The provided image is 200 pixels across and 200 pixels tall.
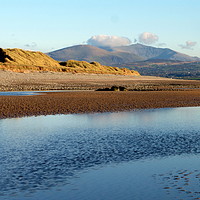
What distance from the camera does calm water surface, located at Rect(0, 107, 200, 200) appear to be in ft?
36.3

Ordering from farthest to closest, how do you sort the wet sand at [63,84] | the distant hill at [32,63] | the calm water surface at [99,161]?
the distant hill at [32,63]
the wet sand at [63,84]
the calm water surface at [99,161]

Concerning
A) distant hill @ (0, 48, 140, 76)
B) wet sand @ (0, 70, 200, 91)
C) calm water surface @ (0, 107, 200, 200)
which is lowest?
calm water surface @ (0, 107, 200, 200)

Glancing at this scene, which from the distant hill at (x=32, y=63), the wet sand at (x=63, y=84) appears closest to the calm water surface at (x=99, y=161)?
the wet sand at (x=63, y=84)

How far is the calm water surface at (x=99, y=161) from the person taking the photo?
11055 mm

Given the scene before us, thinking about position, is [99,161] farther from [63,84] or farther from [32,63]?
[32,63]

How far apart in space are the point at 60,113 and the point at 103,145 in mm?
14870

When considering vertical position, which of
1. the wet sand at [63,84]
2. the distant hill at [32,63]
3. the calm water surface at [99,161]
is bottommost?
the calm water surface at [99,161]

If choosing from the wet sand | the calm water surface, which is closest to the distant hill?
the wet sand

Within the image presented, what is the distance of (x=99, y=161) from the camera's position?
14672 mm

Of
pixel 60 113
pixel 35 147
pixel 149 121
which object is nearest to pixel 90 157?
pixel 35 147

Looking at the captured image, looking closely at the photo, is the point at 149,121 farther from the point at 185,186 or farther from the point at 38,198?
the point at 38,198

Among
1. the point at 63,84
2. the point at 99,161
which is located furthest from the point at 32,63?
the point at 99,161

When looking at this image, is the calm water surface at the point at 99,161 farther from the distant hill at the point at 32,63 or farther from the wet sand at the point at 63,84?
the distant hill at the point at 32,63

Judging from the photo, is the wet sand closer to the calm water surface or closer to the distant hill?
the distant hill
